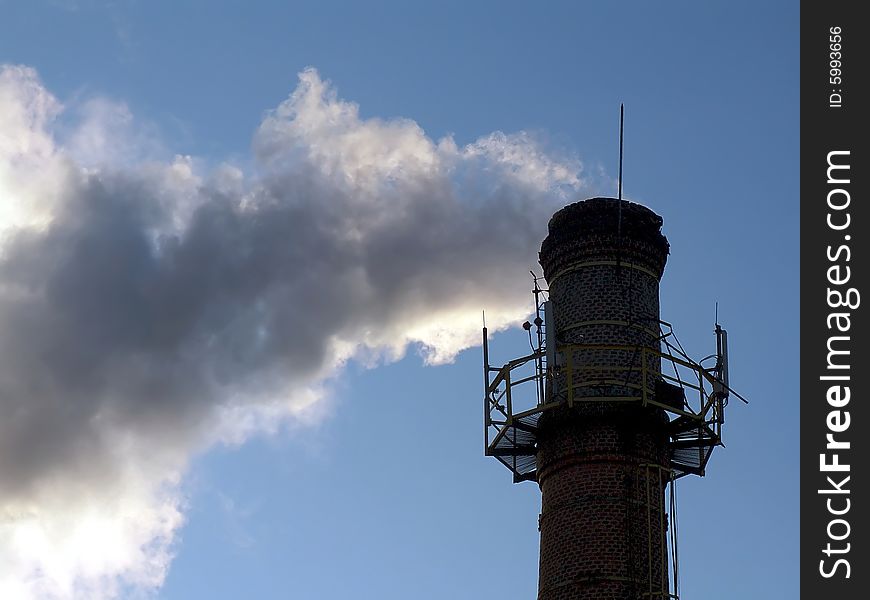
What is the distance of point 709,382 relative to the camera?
94.3 ft

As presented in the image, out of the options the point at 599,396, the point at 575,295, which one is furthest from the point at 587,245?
the point at 599,396

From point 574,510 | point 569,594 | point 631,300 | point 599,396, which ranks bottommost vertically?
point 569,594

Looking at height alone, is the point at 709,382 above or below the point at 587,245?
below

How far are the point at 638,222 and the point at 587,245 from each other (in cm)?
124
